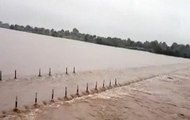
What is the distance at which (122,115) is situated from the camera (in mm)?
20891

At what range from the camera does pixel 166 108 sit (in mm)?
24969

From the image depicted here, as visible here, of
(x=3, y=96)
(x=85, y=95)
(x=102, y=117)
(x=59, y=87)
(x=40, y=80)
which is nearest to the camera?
(x=102, y=117)

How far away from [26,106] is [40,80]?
13140mm

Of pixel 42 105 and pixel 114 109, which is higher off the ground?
pixel 42 105

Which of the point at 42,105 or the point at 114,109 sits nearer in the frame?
the point at 42,105

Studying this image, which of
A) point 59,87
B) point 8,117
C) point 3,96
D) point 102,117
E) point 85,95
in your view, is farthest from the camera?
point 59,87

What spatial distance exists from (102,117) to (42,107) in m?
4.90

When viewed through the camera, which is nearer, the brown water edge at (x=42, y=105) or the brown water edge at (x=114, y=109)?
the brown water edge at (x=42, y=105)

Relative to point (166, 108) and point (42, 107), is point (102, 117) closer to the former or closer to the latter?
point (42, 107)

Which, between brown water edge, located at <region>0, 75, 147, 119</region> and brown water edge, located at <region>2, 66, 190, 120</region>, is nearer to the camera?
brown water edge, located at <region>0, 75, 147, 119</region>

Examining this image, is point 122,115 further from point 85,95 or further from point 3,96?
point 3,96

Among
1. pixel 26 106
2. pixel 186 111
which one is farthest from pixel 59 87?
pixel 186 111

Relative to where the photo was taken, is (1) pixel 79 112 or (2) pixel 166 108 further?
(2) pixel 166 108

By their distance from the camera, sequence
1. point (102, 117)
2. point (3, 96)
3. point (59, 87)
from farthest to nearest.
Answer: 1. point (59, 87)
2. point (3, 96)
3. point (102, 117)
